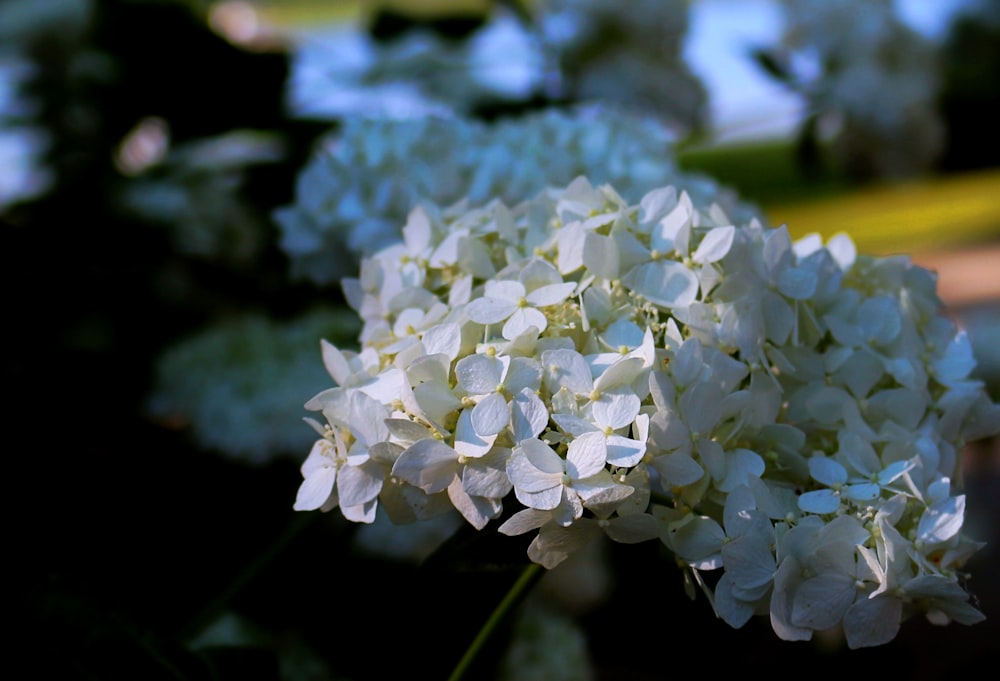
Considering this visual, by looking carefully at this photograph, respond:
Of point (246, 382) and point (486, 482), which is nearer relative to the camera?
point (486, 482)

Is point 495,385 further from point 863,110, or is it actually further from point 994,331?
point 994,331

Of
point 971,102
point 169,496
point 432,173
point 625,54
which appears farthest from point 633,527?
point 971,102

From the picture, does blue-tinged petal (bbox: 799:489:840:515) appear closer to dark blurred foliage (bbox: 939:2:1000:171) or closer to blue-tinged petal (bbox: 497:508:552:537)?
blue-tinged petal (bbox: 497:508:552:537)

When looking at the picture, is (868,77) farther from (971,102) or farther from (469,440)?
(469,440)

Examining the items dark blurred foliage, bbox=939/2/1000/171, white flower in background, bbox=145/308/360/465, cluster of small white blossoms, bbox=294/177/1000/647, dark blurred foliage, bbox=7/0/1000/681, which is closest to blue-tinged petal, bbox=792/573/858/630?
cluster of small white blossoms, bbox=294/177/1000/647

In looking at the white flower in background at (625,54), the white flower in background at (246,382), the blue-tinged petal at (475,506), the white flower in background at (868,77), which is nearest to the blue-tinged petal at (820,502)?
the blue-tinged petal at (475,506)

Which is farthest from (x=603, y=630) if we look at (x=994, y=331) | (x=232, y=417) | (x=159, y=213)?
(x=994, y=331)
